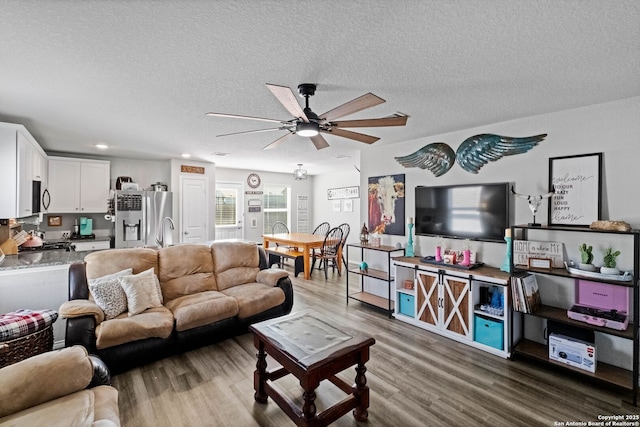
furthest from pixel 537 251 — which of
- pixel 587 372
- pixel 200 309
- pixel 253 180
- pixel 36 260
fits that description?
pixel 253 180

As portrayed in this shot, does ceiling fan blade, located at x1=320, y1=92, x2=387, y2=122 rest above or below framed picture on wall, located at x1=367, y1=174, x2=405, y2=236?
above

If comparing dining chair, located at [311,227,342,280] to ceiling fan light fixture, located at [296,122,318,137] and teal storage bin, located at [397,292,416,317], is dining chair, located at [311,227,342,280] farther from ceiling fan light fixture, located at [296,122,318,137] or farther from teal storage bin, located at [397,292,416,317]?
ceiling fan light fixture, located at [296,122,318,137]

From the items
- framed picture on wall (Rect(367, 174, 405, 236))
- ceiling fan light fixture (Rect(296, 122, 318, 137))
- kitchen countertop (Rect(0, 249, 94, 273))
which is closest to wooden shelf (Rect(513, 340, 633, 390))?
framed picture on wall (Rect(367, 174, 405, 236))

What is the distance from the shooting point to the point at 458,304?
10.3 ft

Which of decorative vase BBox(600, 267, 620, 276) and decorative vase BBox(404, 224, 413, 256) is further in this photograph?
decorative vase BBox(404, 224, 413, 256)

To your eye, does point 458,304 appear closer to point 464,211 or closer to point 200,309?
point 464,211

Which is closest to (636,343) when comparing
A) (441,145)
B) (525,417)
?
(525,417)

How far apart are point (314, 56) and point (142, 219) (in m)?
4.97

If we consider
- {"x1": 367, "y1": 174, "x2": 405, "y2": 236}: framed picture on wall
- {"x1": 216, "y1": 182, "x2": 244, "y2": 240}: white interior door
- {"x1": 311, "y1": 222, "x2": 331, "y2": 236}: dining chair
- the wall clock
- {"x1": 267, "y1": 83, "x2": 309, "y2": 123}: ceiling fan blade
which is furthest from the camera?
{"x1": 311, "y1": 222, "x2": 331, "y2": 236}: dining chair

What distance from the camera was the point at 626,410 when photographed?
209 cm

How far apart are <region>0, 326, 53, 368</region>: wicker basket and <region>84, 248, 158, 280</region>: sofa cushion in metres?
0.73

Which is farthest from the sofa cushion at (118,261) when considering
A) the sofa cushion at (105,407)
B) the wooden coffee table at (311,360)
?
the wooden coffee table at (311,360)

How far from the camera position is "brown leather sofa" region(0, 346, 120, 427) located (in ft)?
4.36

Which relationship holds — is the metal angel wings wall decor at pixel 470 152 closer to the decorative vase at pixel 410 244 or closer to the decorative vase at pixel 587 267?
the decorative vase at pixel 410 244
